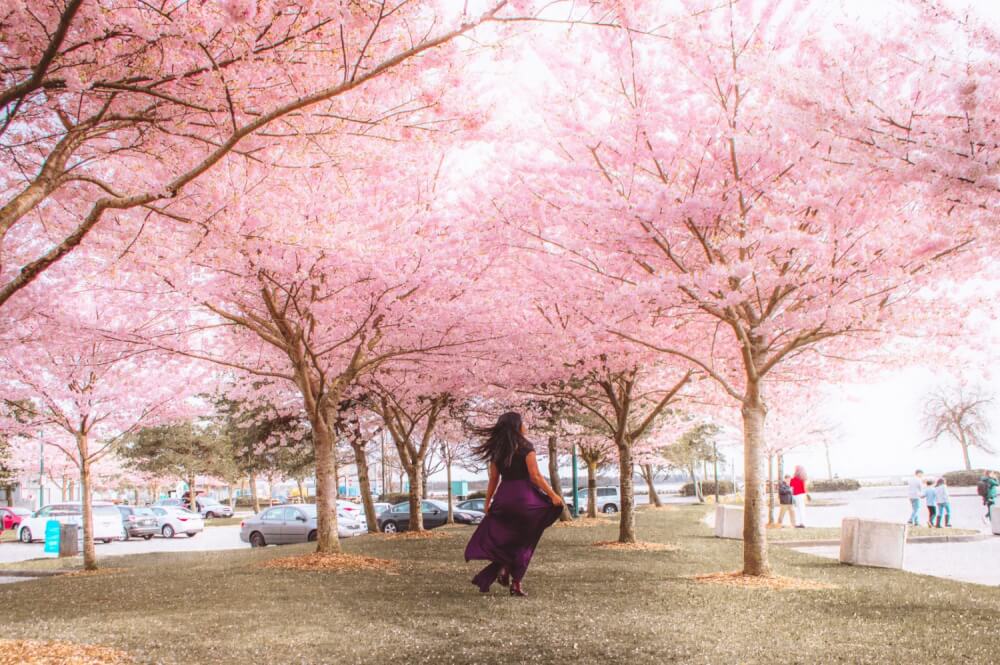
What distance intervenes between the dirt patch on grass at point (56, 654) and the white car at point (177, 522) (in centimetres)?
2724

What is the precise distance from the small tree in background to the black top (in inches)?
2523

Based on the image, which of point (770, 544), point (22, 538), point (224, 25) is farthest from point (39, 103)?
point (22, 538)

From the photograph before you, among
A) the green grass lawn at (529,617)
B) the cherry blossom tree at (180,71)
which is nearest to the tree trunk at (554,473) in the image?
the green grass lawn at (529,617)

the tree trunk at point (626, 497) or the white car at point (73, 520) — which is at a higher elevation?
the tree trunk at point (626, 497)

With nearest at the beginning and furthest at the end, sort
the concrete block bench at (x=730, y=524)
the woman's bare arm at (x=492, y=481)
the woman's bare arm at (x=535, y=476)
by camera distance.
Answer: the woman's bare arm at (x=535, y=476)
the woman's bare arm at (x=492, y=481)
the concrete block bench at (x=730, y=524)

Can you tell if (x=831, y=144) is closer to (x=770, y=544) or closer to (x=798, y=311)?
(x=798, y=311)

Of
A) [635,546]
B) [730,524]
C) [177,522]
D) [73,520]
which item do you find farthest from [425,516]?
[635,546]

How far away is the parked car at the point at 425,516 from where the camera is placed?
27.9 metres

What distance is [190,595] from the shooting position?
962cm

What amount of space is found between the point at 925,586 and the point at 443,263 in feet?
28.6

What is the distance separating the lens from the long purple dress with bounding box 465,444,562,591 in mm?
8281

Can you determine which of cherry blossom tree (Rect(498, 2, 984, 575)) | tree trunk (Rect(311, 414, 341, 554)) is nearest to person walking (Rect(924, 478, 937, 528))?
cherry blossom tree (Rect(498, 2, 984, 575))

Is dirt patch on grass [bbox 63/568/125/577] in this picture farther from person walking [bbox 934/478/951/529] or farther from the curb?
person walking [bbox 934/478/951/529]

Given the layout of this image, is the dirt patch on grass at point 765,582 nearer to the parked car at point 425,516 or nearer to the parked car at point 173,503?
the parked car at point 425,516
